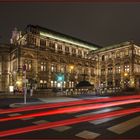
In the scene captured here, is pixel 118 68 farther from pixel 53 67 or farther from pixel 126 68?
pixel 53 67

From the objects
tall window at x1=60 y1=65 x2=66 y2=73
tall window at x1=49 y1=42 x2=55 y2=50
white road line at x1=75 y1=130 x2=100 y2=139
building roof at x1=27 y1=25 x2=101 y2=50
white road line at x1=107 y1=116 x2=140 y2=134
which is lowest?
white road line at x1=107 y1=116 x2=140 y2=134

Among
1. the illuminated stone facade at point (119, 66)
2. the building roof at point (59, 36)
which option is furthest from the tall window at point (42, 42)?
the illuminated stone facade at point (119, 66)

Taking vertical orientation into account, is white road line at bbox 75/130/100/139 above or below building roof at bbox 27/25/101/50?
below

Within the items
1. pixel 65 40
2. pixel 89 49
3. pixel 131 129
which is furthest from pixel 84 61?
pixel 131 129

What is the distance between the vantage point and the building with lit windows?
5219cm

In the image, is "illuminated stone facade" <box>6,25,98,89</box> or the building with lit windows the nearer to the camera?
"illuminated stone facade" <box>6,25,98,89</box>

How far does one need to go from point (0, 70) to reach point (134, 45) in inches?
1818

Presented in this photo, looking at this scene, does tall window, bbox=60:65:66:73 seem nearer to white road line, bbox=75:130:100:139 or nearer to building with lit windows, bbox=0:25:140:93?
building with lit windows, bbox=0:25:140:93

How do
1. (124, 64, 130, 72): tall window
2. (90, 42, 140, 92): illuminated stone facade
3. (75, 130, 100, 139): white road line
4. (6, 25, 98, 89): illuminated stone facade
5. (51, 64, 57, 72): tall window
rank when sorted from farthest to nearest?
(124, 64, 130, 72): tall window
(90, 42, 140, 92): illuminated stone facade
(51, 64, 57, 72): tall window
(6, 25, 98, 89): illuminated stone facade
(75, 130, 100, 139): white road line

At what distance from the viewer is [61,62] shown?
198 ft

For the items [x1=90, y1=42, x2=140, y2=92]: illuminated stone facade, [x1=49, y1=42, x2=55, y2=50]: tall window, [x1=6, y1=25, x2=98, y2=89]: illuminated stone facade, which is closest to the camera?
[x1=6, y1=25, x2=98, y2=89]: illuminated stone facade

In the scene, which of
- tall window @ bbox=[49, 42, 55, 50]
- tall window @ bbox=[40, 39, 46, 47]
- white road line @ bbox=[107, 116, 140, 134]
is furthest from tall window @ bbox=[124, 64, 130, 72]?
white road line @ bbox=[107, 116, 140, 134]

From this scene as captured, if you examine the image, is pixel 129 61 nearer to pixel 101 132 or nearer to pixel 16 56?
pixel 16 56

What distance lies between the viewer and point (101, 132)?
8102mm
